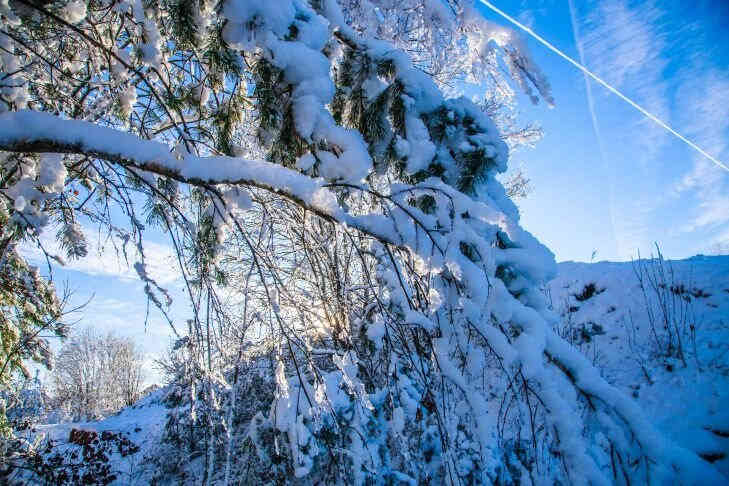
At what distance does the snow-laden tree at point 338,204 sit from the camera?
0.92 m

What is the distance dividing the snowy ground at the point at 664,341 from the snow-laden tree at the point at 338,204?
334 cm

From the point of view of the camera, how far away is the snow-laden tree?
3.02 feet

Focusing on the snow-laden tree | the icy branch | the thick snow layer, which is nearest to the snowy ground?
the thick snow layer

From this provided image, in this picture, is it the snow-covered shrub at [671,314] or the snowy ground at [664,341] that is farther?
the snow-covered shrub at [671,314]

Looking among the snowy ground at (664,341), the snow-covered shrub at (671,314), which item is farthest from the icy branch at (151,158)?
the snow-covered shrub at (671,314)

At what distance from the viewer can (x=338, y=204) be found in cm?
98

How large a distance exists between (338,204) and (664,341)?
592 cm

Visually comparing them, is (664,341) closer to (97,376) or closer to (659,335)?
(659,335)

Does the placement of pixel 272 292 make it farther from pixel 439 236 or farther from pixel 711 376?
pixel 711 376

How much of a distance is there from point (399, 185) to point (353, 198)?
704 mm

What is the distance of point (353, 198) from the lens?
1773 millimetres

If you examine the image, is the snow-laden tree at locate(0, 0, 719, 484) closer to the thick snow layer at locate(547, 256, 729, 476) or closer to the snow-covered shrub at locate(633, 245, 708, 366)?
the thick snow layer at locate(547, 256, 729, 476)

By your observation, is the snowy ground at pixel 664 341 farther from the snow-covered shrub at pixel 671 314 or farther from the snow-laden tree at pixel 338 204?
the snow-laden tree at pixel 338 204

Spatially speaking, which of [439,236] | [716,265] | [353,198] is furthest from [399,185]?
[716,265]
